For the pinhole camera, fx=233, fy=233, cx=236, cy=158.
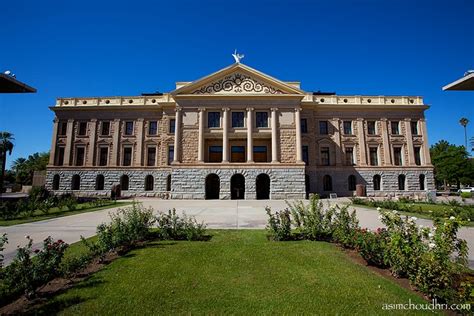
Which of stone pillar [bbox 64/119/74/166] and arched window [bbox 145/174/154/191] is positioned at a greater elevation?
stone pillar [bbox 64/119/74/166]

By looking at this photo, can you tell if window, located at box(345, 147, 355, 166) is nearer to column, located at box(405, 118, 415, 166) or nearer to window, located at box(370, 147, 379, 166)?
window, located at box(370, 147, 379, 166)

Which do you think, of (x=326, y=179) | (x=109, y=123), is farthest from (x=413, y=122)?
(x=109, y=123)

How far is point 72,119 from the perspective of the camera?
35688 mm

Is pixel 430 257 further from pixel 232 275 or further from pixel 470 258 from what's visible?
pixel 232 275

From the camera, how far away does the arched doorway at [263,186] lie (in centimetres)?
3069

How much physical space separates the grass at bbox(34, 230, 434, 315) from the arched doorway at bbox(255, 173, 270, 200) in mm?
23559

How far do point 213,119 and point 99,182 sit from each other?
19599mm

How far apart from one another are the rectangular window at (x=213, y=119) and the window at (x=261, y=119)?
5066 mm

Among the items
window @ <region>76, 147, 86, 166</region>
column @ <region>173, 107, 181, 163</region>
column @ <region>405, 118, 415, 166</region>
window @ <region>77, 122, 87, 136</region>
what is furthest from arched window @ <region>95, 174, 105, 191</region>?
column @ <region>405, 118, 415, 166</region>

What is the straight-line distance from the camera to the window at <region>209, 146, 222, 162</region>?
31875 millimetres

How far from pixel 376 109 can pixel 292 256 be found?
36067mm

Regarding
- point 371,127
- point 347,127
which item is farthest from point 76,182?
point 371,127

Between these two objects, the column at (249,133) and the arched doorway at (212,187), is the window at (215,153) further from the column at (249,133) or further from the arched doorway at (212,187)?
the column at (249,133)

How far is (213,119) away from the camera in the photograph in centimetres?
3108
